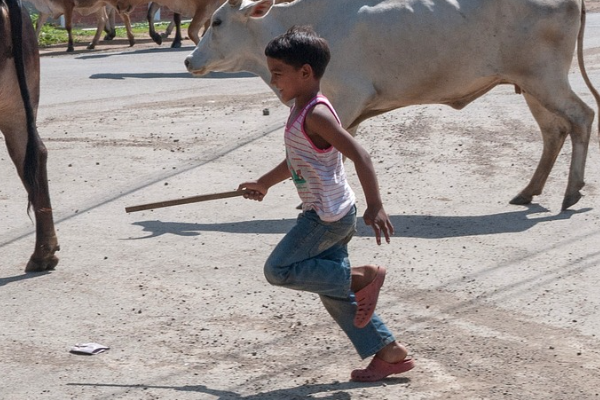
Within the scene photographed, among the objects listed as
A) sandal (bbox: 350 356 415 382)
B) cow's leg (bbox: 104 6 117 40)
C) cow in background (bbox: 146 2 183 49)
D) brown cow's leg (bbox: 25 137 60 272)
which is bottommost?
cow's leg (bbox: 104 6 117 40)

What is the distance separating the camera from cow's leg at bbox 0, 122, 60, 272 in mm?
7520

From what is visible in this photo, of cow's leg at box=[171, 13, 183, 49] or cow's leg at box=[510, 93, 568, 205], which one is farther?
cow's leg at box=[171, 13, 183, 49]

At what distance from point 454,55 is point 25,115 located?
3314 mm

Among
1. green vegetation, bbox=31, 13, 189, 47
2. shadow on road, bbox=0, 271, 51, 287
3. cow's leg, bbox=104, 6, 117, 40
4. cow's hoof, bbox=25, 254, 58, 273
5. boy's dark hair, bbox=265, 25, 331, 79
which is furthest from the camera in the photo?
cow's leg, bbox=104, 6, 117, 40

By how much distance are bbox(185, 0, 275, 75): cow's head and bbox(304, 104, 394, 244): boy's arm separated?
454 centimetres

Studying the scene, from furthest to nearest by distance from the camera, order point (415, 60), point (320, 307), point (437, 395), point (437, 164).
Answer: point (437, 164)
point (415, 60)
point (320, 307)
point (437, 395)

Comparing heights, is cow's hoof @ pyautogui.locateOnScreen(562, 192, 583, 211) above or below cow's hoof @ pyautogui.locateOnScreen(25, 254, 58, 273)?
below

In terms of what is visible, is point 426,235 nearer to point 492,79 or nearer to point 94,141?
point 492,79

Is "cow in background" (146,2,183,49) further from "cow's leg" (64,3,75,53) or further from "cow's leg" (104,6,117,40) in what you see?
"cow's leg" (104,6,117,40)

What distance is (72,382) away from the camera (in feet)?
17.9

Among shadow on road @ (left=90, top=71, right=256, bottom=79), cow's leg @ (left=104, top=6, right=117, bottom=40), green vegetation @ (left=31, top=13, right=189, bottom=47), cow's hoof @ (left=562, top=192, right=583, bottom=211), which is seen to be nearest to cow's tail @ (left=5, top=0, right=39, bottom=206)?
cow's hoof @ (left=562, top=192, right=583, bottom=211)

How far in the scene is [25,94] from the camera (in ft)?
24.9

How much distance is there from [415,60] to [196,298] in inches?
127

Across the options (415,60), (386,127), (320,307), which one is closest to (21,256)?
(320,307)
